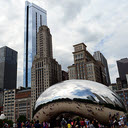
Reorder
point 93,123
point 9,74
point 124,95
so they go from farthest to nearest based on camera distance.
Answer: point 9,74 < point 124,95 < point 93,123

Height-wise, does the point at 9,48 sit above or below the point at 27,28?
below

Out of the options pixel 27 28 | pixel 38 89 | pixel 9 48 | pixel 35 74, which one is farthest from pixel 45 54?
pixel 9 48

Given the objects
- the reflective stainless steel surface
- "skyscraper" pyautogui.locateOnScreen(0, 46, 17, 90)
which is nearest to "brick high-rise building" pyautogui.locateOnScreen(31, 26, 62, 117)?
"skyscraper" pyautogui.locateOnScreen(0, 46, 17, 90)

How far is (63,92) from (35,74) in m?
97.5

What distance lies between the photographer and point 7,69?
18838 centimetres

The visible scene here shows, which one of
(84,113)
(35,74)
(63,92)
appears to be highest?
(35,74)

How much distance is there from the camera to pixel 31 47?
16525 cm

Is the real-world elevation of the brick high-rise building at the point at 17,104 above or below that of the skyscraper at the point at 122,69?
below

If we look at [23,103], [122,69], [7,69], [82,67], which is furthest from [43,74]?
[7,69]

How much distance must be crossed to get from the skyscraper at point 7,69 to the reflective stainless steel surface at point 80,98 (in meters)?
177

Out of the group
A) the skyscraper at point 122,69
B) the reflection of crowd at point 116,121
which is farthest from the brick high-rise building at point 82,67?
the reflection of crowd at point 116,121

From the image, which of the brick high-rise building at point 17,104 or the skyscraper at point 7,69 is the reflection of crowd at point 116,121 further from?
the skyscraper at point 7,69

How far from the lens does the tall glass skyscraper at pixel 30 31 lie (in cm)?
16461

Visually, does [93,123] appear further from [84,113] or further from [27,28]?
[27,28]
